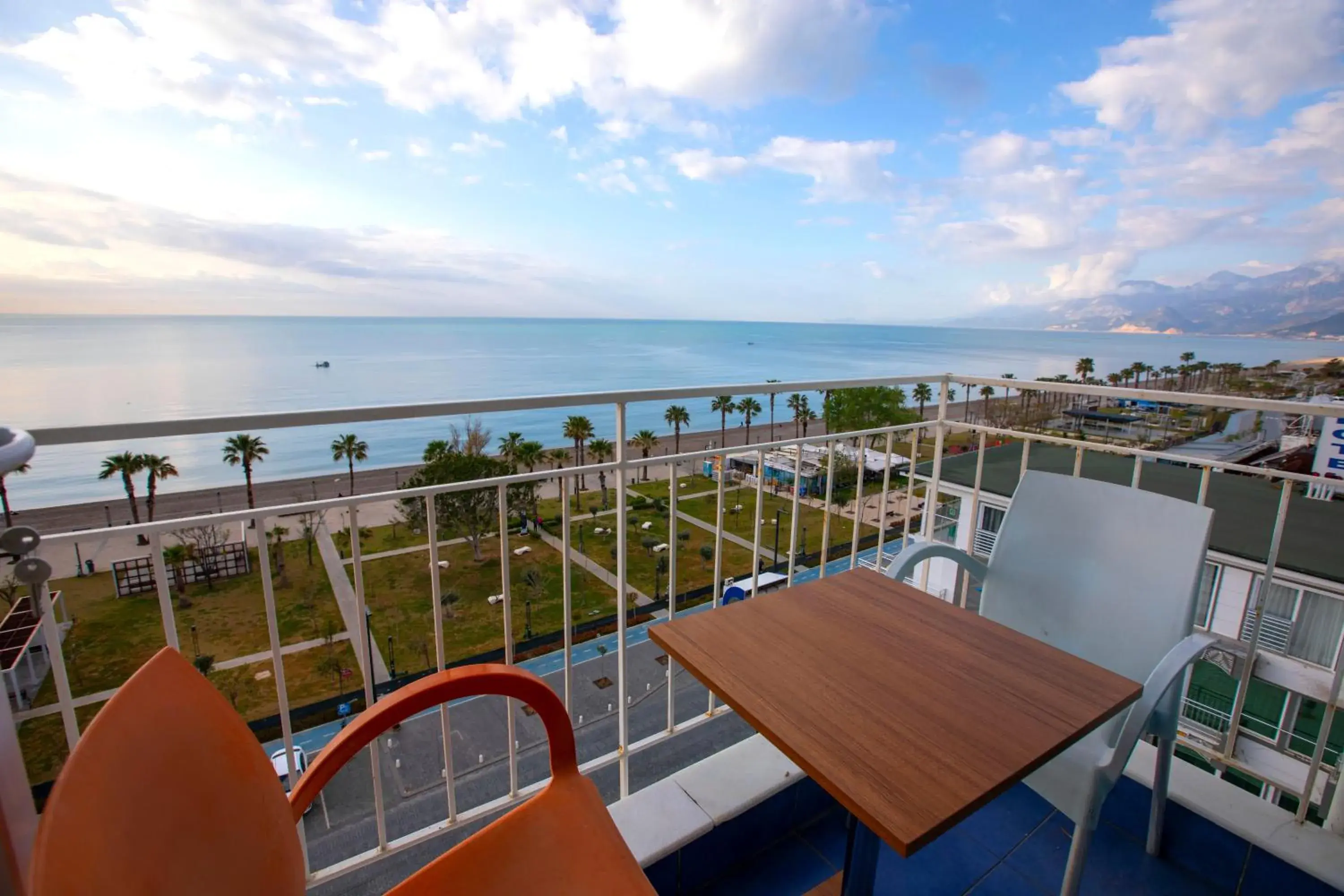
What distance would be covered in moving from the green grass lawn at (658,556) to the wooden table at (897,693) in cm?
1496

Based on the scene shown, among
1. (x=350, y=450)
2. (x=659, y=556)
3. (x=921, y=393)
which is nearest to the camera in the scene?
(x=921, y=393)

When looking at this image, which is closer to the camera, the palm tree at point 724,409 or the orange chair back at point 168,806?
the orange chair back at point 168,806

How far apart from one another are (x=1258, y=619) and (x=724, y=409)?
10.3 m

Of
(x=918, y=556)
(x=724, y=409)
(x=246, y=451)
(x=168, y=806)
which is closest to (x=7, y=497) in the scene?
(x=168, y=806)

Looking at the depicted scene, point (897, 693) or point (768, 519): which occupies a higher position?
point (897, 693)

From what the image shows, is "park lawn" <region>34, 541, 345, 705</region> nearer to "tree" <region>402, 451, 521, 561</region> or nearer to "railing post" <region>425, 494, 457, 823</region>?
"tree" <region>402, 451, 521, 561</region>

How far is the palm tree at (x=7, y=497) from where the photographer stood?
725 mm

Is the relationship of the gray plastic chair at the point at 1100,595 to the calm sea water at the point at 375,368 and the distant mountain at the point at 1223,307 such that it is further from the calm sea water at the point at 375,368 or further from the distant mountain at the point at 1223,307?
the distant mountain at the point at 1223,307

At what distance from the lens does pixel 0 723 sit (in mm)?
658

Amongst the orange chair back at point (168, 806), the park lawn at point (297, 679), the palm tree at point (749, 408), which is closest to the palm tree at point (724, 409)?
the palm tree at point (749, 408)

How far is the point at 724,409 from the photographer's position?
12.0m

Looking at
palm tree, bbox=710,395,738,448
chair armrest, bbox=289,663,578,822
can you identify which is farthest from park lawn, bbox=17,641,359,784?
chair armrest, bbox=289,663,578,822

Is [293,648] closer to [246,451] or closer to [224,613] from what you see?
[224,613]

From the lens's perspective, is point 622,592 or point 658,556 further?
point 658,556
